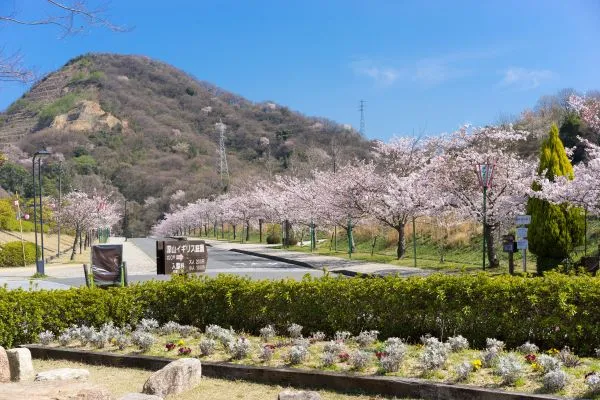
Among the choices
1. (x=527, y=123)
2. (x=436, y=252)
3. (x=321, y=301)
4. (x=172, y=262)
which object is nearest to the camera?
(x=321, y=301)

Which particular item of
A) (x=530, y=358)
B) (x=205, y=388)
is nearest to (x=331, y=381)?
(x=205, y=388)

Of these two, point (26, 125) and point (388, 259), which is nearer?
→ point (388, 259)

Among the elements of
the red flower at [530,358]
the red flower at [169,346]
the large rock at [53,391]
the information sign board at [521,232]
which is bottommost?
the red flower at [169,346]

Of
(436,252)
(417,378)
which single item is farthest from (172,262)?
(436,252)

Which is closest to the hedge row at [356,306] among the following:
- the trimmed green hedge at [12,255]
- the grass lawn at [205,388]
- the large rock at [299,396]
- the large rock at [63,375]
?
the grass lawn at [205,388]

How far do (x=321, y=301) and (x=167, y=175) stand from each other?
11911 cm

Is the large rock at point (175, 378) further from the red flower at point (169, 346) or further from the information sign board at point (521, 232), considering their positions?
the information sign board at point (521, 232)

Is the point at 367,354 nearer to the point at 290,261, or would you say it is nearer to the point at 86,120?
the point at 290,261

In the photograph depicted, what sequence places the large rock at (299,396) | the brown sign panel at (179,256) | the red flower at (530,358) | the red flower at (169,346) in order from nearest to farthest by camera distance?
1. the large rock at (299,396)
2. the red flower at (530,358)
3. the red flower at (169,346)
4. the brown sign panel at (179,256)

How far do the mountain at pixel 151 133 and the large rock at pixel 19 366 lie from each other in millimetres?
78958

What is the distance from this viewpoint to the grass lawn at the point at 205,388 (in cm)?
666

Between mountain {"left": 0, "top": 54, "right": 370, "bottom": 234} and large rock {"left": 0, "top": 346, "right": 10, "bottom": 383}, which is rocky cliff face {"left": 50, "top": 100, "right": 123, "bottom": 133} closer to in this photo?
mountain {"left": 0, "top": 54, "right": 370, "bottom": 234}

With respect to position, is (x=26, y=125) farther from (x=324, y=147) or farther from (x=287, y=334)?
(x=287, y=334)

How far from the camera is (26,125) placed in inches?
6289
